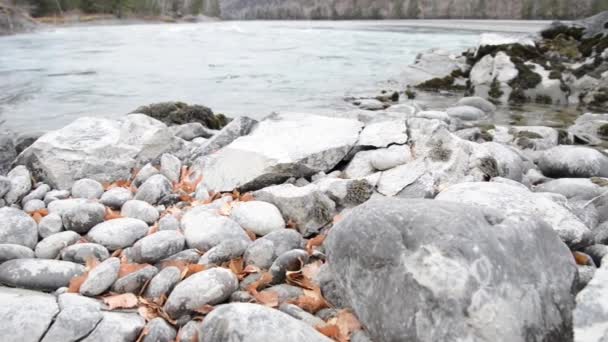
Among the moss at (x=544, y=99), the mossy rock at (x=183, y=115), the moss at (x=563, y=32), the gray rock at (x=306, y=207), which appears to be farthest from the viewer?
the moss at (x=563, y=32)

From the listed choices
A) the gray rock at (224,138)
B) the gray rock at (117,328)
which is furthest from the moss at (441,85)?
the gray rock at (117,328)

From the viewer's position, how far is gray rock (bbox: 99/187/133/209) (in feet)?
13.6

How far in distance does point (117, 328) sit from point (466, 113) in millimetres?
8003

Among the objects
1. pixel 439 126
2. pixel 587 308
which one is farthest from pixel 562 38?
pixel 587 308

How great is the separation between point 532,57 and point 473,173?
9.79 m

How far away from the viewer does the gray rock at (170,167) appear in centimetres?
486

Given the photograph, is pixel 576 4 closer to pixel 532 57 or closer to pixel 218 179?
pixel 532 57

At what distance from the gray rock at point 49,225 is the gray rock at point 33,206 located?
503 mm

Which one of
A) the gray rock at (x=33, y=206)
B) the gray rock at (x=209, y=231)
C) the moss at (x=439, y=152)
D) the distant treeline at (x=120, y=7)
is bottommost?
the gray rock at (x=33, y=206)

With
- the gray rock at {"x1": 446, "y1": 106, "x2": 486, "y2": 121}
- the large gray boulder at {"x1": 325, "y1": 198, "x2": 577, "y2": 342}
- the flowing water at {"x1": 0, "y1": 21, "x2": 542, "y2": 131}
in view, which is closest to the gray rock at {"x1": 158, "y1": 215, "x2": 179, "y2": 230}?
the large gray boulder at {"x1": 325, "y1": 198, "x2": 577, "y2": 342}

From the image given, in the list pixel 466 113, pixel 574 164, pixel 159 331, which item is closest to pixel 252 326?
pixel 159 331

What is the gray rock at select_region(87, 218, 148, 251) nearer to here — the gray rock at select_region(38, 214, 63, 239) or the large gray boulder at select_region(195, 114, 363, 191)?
the gray rock at select_region(38, 214, 63, 239)

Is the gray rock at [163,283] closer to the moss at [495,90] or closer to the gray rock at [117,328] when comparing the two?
the gray rock at [117,328]

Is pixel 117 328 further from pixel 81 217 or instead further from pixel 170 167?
pixel 170 167
